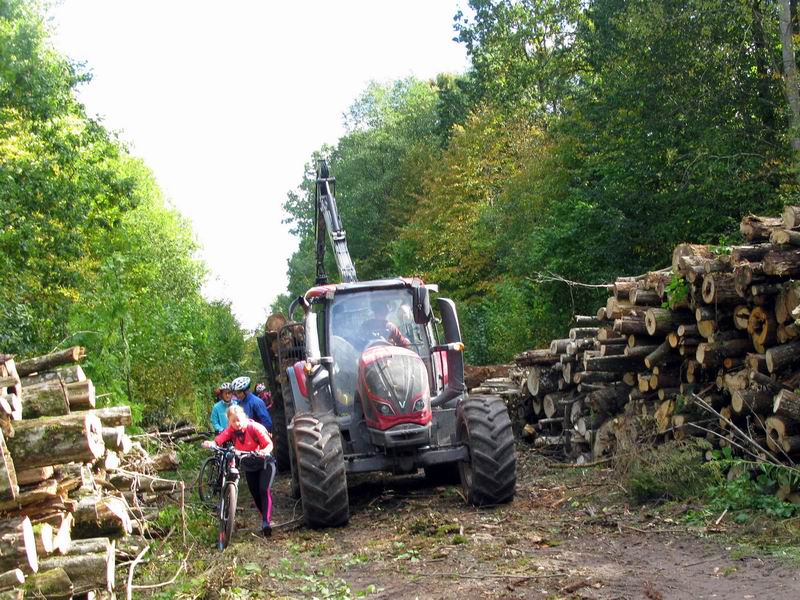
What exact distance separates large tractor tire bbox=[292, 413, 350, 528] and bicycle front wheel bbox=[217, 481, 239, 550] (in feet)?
2.20

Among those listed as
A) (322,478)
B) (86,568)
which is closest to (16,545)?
(86,568)

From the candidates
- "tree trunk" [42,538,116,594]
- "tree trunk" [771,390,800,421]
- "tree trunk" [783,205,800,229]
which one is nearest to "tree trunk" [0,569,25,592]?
"tree trunk" [42,538,116,594]

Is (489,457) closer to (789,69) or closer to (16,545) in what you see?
(16,545)

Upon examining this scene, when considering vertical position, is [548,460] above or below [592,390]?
below

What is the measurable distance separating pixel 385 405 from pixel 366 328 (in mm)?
1370

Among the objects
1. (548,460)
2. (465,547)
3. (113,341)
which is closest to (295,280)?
(113,341)

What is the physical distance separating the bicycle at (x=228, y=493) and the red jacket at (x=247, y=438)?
0.42ft

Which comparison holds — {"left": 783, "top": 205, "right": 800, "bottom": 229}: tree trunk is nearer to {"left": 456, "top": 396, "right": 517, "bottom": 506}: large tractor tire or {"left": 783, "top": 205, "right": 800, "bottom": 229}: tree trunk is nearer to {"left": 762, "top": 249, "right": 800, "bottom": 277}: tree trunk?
{"left": 762, "top": 249, "right": 800, "bottom": 277}: tree trunk

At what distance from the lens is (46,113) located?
21.4 metres

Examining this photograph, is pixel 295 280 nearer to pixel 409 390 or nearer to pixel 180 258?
pixel 180 258

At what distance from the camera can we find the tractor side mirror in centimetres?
1044

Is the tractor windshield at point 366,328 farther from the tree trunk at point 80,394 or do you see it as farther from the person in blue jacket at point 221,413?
the tree trunk at point 80,394

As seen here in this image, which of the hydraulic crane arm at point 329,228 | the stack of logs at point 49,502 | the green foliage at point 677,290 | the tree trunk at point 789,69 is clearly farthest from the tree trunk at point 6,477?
the tree trunk at point 789,69

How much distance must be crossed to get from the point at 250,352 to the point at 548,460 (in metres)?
27.1
